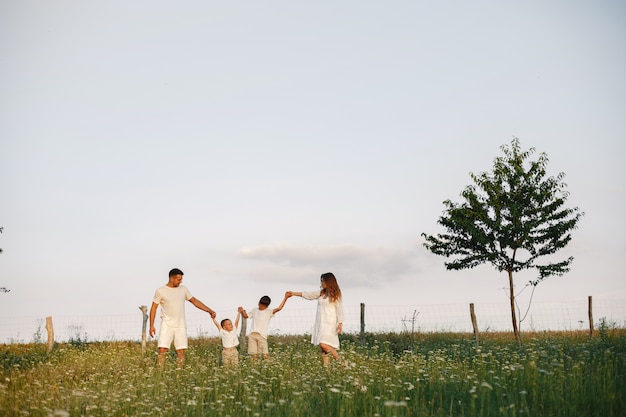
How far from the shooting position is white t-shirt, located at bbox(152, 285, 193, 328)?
13.8 metres

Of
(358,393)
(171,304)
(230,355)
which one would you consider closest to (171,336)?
(171,304)

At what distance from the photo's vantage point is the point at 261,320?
607 inches

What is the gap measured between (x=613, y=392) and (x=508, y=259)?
18555 millimetres

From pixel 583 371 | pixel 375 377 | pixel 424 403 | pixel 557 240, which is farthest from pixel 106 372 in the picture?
pixel 557 240

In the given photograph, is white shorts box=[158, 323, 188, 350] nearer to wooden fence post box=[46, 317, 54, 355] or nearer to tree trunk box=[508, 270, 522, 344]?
wooden fence post box=[46, 317, 54, 355]

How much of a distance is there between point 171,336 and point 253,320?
231cm

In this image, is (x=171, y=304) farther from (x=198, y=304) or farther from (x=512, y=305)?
(x=512, y=305)

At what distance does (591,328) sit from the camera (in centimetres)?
2614

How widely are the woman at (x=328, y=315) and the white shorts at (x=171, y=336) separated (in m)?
2.92

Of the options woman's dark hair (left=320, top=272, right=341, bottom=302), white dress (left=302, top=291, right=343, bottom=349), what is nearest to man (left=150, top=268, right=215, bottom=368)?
white dress (left=302, top=291, right=343, bottom=349)

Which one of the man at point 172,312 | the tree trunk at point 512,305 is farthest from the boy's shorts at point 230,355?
the tree trunk at point 512,305

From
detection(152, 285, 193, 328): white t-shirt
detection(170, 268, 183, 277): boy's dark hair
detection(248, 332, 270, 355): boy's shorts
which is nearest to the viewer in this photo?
detection(152, 285, 193, 328): white t-shirt

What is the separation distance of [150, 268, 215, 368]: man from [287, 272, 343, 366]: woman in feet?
7.98

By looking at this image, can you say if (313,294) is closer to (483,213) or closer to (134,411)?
(134,411)
